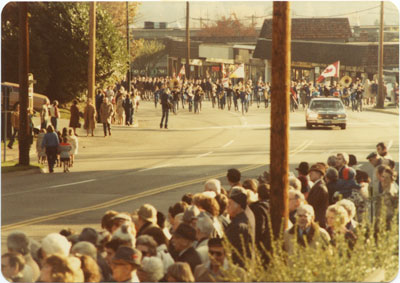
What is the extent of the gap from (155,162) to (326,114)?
16.5m

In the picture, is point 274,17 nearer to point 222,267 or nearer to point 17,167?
point 222,267

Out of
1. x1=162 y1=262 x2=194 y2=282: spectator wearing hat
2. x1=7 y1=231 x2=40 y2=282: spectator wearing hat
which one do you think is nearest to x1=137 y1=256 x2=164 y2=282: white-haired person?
x1=162 y1=262 x2=194 y2=282: spectator wearing hat

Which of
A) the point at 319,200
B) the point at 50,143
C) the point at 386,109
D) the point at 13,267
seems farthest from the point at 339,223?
the point at 386,109

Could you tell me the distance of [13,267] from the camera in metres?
9.47

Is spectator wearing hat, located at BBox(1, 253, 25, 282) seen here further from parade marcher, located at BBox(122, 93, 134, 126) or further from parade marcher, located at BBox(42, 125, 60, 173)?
parade marcher, located at BBox(122, 93, 134, 126)

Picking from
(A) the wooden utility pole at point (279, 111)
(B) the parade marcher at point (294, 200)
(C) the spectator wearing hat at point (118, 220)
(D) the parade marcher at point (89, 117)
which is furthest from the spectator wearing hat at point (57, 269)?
(D) the parade marcher at point (89, 117)

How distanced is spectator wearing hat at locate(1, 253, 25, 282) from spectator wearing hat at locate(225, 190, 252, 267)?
7.71ft

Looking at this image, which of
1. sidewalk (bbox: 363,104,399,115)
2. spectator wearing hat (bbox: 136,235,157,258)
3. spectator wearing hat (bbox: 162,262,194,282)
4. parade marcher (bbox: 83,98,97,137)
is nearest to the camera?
spectator wearing hat (bbox: 162,262,194,282)

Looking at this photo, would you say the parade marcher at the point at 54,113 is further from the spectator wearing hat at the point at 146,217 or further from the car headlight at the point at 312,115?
the spectator wearing hat at the point at 146,217

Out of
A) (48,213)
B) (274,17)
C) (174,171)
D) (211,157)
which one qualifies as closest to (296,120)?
(211,157)

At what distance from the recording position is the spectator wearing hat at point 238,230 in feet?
34.6

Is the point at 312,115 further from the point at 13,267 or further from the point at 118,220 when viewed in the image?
the point at 13,267

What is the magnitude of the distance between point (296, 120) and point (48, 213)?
113ft

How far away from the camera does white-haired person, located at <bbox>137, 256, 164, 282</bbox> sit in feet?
31.3
